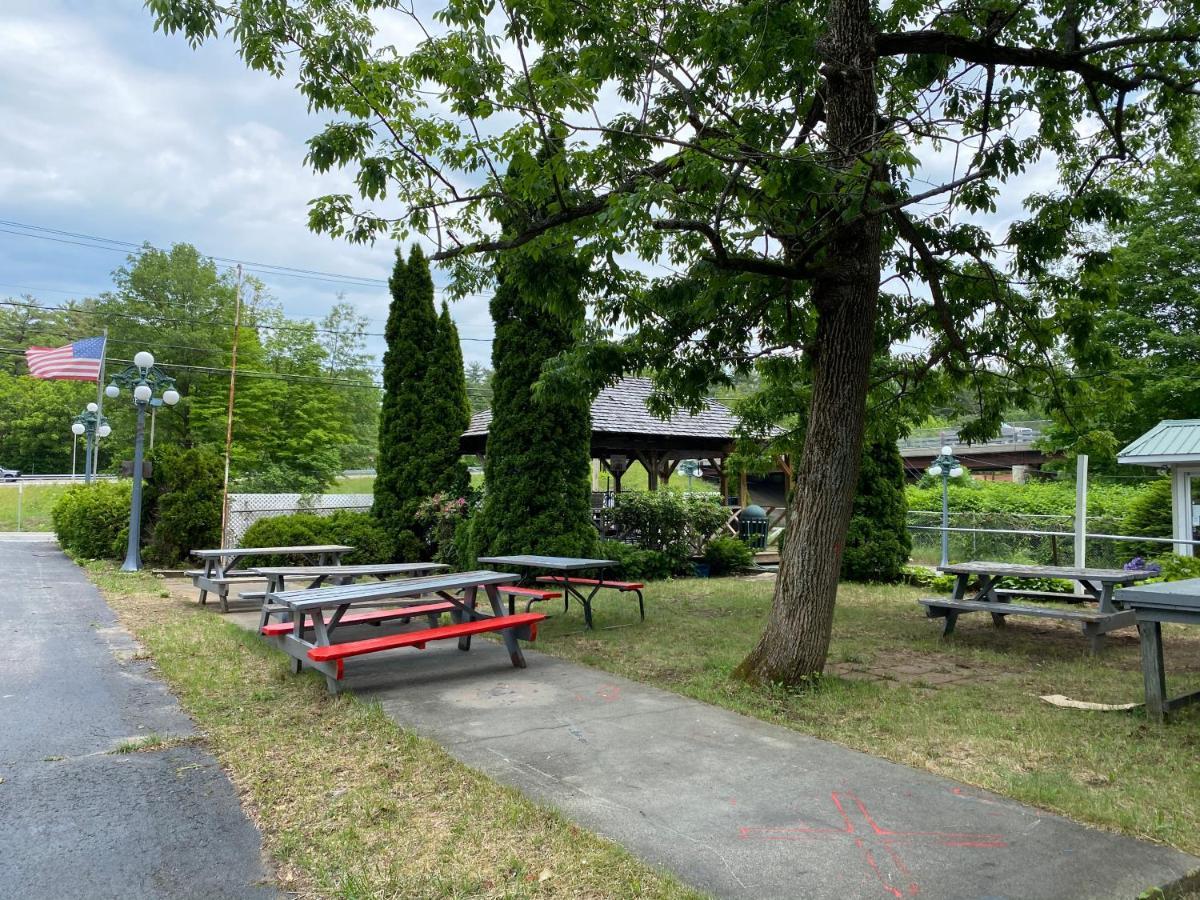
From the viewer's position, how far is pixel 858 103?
6121 millimetres

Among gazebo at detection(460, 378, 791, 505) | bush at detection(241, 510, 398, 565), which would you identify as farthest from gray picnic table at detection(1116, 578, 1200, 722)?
bush at detection(241, 510, 398, 565)

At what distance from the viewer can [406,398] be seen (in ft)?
53.5

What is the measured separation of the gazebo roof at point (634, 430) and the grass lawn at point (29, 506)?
19.9 meters

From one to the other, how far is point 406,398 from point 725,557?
6.97 metres

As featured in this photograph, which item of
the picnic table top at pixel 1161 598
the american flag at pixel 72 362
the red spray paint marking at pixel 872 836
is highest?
the american flag at pixel 72 362

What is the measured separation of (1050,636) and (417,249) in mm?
13291

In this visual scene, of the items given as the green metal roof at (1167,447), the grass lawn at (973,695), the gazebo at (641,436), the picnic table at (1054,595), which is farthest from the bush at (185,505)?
the green metal roof at (1167,447)

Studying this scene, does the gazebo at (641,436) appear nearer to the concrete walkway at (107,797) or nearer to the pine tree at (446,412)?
the pine tree at (446,412)

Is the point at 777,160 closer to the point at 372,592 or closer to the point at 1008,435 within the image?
the point at 372,592

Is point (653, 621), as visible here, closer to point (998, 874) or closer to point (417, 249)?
point (998, 874)

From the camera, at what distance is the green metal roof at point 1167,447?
1239 cm

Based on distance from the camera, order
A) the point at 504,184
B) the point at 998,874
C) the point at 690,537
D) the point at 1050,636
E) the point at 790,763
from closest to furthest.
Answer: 1. the point at 998,874
2. the point at 790,763
3. the point at 504,184
4. the point at 1050,636
5. the point at 690,537

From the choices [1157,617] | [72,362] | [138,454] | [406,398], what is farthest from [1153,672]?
[72,362]

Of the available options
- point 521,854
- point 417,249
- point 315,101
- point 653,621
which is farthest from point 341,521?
point 521,854
